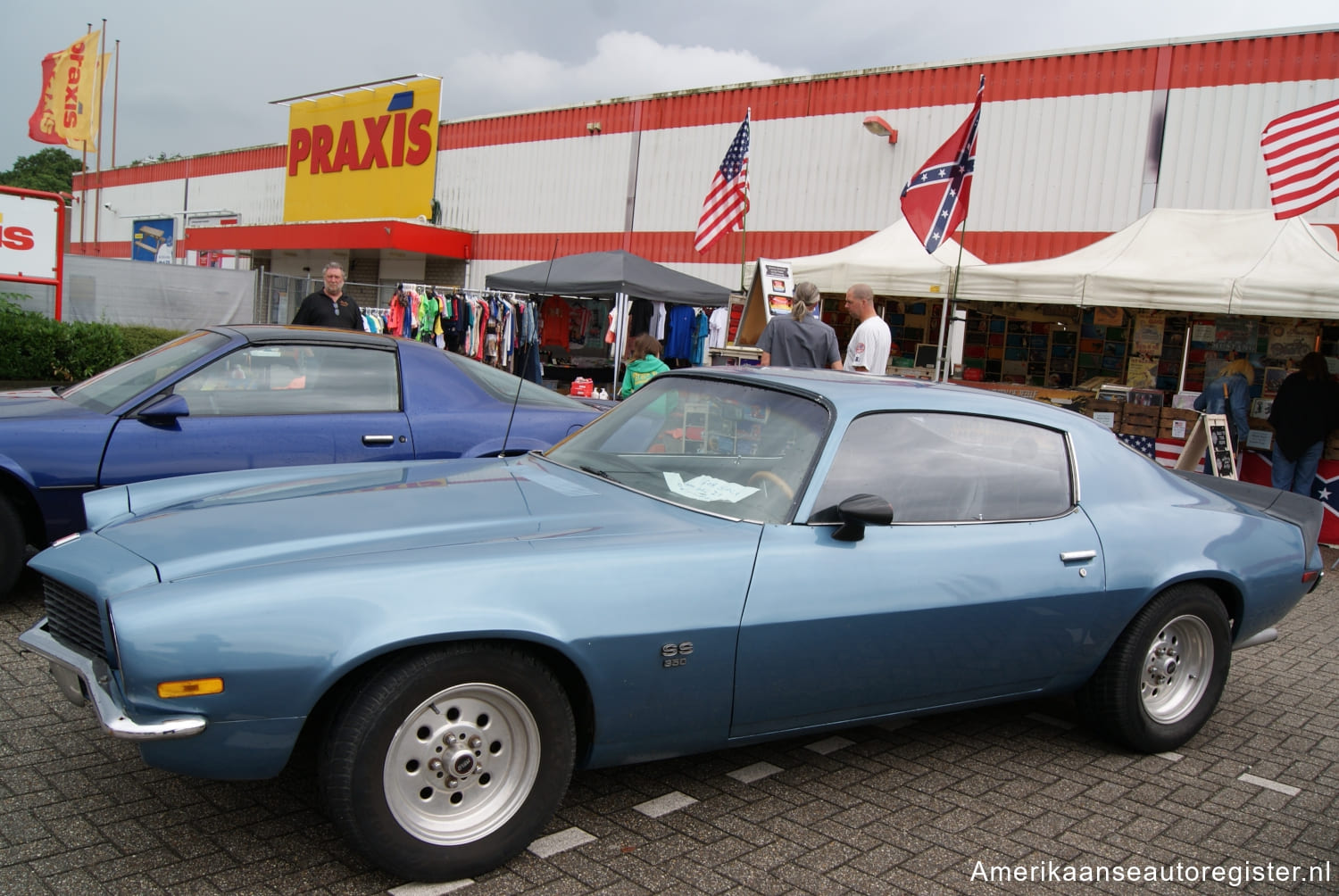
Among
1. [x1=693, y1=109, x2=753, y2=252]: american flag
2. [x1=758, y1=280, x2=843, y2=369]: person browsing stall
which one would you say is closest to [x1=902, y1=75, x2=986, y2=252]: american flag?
[x1=758, y1=280, x2=843, y2=369]: person browsing stall

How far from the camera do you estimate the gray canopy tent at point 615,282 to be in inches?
457

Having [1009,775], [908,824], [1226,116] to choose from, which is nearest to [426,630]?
[908,824]

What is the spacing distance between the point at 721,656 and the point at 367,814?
103 centimetres

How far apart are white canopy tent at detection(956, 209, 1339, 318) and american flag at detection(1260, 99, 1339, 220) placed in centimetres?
72

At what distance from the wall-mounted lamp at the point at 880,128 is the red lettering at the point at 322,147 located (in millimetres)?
15958

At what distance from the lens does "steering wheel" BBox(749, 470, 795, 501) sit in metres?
3.09

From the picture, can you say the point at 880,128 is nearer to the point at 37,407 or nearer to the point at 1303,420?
the point at 1303,420

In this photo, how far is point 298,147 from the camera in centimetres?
2653

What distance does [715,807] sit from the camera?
306 cm

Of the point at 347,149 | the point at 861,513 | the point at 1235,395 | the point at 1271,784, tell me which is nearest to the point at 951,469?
the point at 861,513

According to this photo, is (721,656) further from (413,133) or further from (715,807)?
(413,133)

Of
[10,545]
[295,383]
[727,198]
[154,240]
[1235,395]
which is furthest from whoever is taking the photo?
[154,240]

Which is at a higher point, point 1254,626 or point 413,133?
point 413,133

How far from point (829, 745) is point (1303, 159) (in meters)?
7.40
